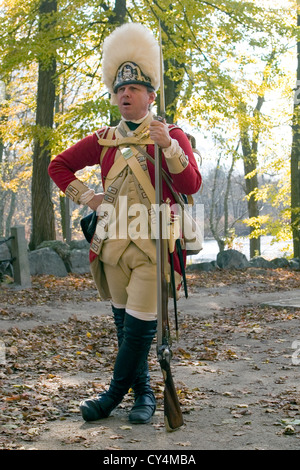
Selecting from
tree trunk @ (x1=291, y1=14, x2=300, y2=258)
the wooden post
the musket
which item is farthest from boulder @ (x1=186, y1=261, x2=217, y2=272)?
the musket

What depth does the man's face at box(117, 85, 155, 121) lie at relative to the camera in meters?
4.43

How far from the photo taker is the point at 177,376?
19.7ft

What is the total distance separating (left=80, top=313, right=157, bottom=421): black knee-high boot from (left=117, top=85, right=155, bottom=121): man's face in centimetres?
126

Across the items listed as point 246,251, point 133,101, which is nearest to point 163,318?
point 133,101

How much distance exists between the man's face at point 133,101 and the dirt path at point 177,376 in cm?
191

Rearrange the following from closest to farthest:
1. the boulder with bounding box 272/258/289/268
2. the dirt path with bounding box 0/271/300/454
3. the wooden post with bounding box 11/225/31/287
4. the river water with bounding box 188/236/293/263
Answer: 1. the dirt path with bounding box 0/271/300/454
2. the wooden post with bounding box 11/225/31/287
3. the boulder with bounding box 272/258/289/268
4. the river water with bounding box 188/236/293/263

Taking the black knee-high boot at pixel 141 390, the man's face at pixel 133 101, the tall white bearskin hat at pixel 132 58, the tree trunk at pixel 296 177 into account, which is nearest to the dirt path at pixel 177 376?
the black knee-high boot at pixel 141 390

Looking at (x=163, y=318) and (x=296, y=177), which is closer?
(x=163, y=318)

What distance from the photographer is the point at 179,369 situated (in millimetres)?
6371

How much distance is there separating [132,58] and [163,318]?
65.0 inches

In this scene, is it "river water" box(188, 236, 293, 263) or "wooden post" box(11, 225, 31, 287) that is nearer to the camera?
"wooden post" box(11, 225, 31, 287)

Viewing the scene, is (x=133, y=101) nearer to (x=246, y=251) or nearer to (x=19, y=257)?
(x=19, y=257)

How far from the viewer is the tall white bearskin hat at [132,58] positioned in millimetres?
4445

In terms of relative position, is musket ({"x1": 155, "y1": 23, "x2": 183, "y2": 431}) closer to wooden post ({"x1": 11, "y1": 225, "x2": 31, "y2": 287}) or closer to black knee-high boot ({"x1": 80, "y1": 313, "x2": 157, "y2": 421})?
black knee-high boot ({"x1": 80, "y1": 313, "x2": 157, "y2": 421})
